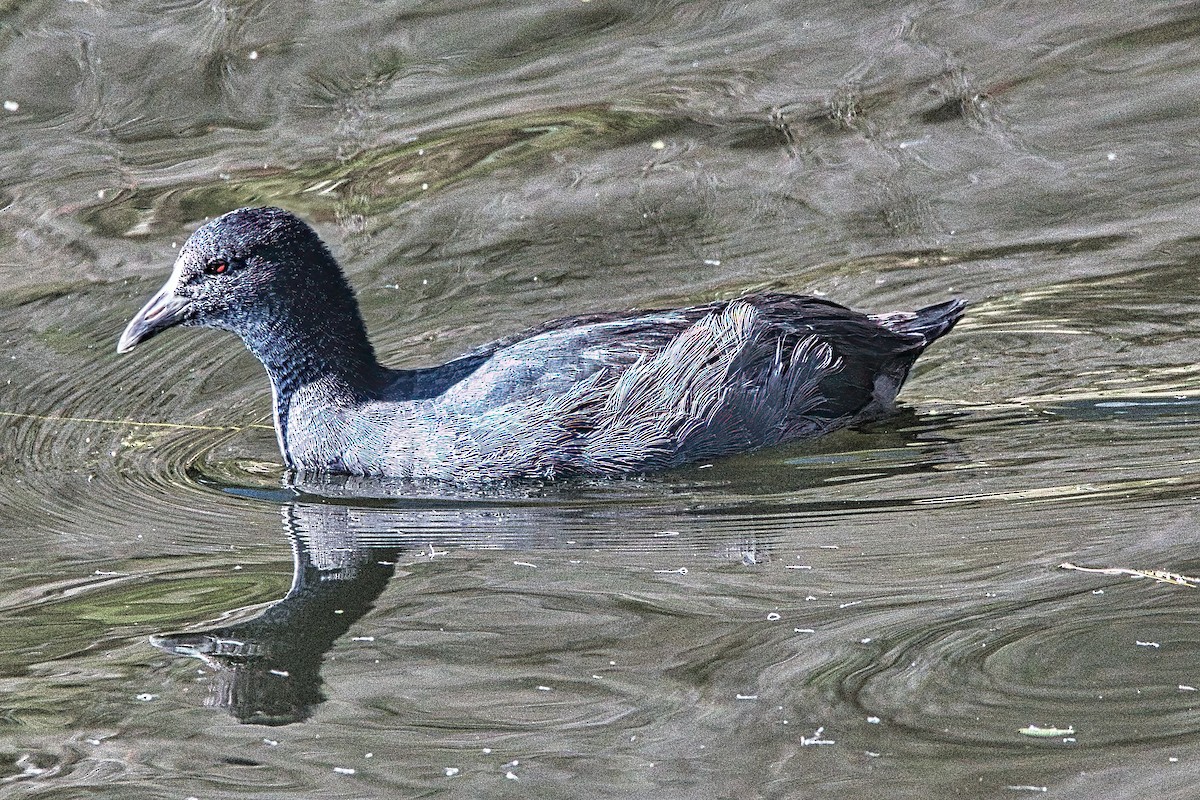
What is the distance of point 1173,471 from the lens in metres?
6.29

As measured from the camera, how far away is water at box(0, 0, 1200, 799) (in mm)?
4559

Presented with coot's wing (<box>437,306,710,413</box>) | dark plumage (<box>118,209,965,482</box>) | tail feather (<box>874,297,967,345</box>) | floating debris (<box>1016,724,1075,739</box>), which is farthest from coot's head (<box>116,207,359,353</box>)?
floating debris (<box>1016,724,1075,739</box>)

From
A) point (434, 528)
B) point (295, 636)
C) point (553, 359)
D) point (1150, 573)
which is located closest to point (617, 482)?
point (553, 359)

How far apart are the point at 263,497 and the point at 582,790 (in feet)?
9.37

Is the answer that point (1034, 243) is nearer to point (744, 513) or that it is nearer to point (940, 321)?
point (940, 321)

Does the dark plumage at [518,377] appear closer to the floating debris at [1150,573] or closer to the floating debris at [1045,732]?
the floating debris at [1150,573]

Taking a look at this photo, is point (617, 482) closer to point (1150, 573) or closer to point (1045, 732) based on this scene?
point (1150, 573)

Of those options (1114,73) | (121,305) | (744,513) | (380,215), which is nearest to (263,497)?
(744,513)

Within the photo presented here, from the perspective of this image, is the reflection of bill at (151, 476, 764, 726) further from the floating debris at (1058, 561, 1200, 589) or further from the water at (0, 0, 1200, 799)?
the floating debris at (1058, 561, 1200, 589)

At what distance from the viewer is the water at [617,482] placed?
456cm

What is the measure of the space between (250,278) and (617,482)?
1.65m

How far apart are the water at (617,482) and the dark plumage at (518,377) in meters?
0.17

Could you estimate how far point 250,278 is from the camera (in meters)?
6.98

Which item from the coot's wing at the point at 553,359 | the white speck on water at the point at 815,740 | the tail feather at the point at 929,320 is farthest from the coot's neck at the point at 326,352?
the white speck on water at the point at 815,740
